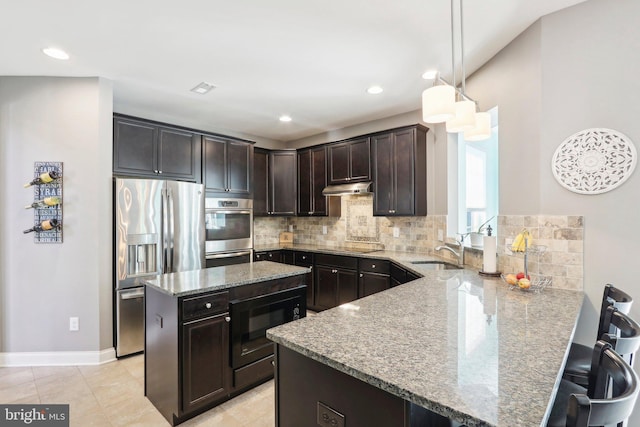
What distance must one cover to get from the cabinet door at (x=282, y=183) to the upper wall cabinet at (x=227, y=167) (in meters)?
0.48

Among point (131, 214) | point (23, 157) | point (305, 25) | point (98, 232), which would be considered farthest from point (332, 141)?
point (23, 157)

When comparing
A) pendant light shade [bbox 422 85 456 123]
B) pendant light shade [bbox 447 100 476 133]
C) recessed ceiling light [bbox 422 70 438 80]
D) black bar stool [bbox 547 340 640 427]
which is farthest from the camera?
recessed ceiling light [bbox 422 70 438 80]

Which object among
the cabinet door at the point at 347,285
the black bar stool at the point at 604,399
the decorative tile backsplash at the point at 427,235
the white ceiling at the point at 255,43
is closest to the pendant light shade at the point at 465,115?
the white ceiling at the point at 255,43

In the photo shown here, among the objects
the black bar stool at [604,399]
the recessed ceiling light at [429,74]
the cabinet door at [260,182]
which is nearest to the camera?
the black bar stool at [604,399]

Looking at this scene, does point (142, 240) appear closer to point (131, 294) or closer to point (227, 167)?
point (131, 294)

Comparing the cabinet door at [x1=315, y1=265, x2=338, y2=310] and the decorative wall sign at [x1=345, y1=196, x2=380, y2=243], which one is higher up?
the decorative wall sign at [x1=345, y1=196, x2=380, y2=243]

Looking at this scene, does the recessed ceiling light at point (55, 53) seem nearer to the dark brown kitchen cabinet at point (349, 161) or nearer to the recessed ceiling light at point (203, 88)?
the recessed ceiling light at point (203, 88)

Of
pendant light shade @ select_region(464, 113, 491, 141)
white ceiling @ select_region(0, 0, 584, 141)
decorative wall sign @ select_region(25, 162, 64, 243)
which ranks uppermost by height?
white ceiling @ select_region(0, 0, 584, 141)

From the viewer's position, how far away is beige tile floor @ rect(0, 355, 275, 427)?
2.11m

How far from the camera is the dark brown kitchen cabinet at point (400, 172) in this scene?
145 inches

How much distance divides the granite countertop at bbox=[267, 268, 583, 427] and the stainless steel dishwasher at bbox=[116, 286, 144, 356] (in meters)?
2.45

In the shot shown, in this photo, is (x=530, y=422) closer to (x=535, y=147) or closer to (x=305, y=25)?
(x=535, y=147)

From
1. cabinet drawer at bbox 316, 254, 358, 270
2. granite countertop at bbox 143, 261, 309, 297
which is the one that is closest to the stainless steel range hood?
cabinet drawer at bbox 316, 254, 358, 270

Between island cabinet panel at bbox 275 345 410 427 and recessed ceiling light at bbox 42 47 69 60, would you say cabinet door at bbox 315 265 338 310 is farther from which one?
recessed ceiling light at bbox 42 47 69 60
